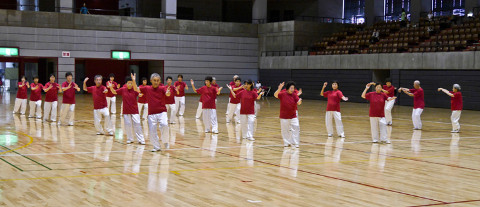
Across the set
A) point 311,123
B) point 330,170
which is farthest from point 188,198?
point 311,123

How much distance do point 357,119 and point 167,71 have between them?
22.6 meters

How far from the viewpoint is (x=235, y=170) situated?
423 inches

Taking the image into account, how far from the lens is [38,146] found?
13.8 metres

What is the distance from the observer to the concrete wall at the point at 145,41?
1540 inches

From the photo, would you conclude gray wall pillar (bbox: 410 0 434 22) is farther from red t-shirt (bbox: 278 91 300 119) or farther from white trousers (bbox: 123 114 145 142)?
white trousers (bbox: 123 114 145 142)

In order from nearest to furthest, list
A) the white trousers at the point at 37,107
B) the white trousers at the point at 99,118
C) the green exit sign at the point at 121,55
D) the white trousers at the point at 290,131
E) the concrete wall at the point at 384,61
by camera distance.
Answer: the white trousers at the point at 290,131 → the white trousers at the point at 99,118 → the white trousers at the point at 37,107 → the concrete wall at the point at 384,61 → the green exit sign at the point at 121,55

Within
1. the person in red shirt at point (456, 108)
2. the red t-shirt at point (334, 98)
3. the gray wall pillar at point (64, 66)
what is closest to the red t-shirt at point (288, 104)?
the red t-shirt at point (334, 98)

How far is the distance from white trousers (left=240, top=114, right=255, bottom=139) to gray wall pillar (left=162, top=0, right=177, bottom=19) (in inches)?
1128

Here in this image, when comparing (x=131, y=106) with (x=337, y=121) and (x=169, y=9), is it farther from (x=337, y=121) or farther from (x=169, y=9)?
(x=169, y=9)

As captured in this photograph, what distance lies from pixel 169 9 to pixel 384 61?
17215 millimetres

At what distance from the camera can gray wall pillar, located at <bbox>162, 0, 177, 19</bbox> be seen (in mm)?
43094

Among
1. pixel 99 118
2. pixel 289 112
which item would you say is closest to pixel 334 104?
pixel 289 112

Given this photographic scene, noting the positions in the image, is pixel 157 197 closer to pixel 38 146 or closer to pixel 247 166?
pixel 247 166

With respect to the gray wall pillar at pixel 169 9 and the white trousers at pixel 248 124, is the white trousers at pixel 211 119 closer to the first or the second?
the white trousers at pixel 248 124
